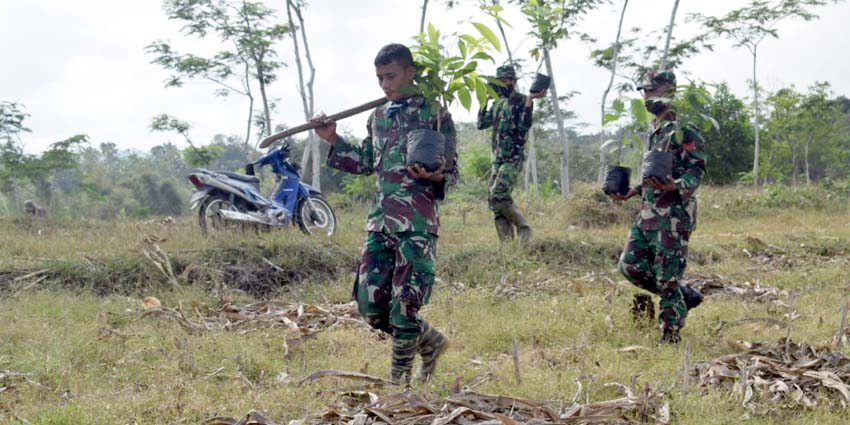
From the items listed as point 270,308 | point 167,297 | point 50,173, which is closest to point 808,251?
point 270,308

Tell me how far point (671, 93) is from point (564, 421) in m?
2.59

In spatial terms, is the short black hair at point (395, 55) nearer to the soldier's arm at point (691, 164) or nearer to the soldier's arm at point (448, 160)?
the soldier's arm at point (448, 160)

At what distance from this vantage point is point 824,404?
10.5 ft

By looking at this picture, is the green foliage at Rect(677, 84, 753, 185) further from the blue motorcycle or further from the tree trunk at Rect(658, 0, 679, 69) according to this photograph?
the blue motorcycle

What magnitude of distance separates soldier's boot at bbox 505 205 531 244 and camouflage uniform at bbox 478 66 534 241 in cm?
14

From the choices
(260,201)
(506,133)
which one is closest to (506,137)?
(506,133)

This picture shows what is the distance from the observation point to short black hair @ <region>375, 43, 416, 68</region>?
3494mm

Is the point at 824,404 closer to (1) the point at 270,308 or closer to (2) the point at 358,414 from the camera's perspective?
(2) the point at 358,414

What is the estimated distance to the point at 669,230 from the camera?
4.46 m

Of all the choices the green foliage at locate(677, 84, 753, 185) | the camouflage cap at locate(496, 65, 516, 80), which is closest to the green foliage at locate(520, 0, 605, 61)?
the camouflage cap at locate(496, 65, 516, 80)

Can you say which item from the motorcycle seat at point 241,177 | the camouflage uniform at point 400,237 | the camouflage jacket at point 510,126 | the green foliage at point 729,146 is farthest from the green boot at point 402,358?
the green foliage at point 729,146

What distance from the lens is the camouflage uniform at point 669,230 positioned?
4391mm

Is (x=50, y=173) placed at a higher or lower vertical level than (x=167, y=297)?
higher

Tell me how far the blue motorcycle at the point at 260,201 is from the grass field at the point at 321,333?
0.34m
